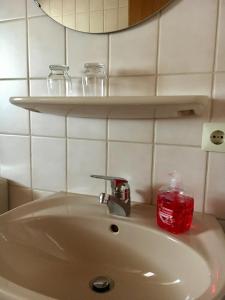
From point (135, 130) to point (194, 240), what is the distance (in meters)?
0.35

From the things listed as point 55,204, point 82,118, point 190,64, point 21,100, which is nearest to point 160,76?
point 190,64

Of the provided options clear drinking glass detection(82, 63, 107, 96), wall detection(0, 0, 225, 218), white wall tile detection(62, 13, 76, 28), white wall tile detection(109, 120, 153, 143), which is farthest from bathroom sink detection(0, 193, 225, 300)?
white wall tile detection(62, 13, 76, 28)

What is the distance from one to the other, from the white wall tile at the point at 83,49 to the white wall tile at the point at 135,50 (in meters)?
0.03

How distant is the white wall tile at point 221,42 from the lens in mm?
666

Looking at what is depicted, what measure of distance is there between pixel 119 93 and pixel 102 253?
47 centimetres

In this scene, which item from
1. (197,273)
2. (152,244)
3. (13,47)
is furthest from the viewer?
(13,47)

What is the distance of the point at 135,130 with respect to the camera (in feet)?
2.61

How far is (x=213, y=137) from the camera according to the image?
0.71m

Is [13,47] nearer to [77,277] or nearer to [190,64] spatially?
[190,64]

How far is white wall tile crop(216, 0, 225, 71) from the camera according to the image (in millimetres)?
666

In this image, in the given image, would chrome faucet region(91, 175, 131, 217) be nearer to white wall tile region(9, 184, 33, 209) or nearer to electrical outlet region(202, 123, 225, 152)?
electrical outlet region(202, 123, 225, 152)

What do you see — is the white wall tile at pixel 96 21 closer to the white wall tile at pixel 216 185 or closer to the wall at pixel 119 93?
the wall at pixel 119 93

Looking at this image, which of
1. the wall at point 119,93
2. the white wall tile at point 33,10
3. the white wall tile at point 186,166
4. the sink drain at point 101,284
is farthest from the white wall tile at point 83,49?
the sink drain at point 101,284

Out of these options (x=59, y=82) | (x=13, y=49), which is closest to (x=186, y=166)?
(x=59, y=82)
